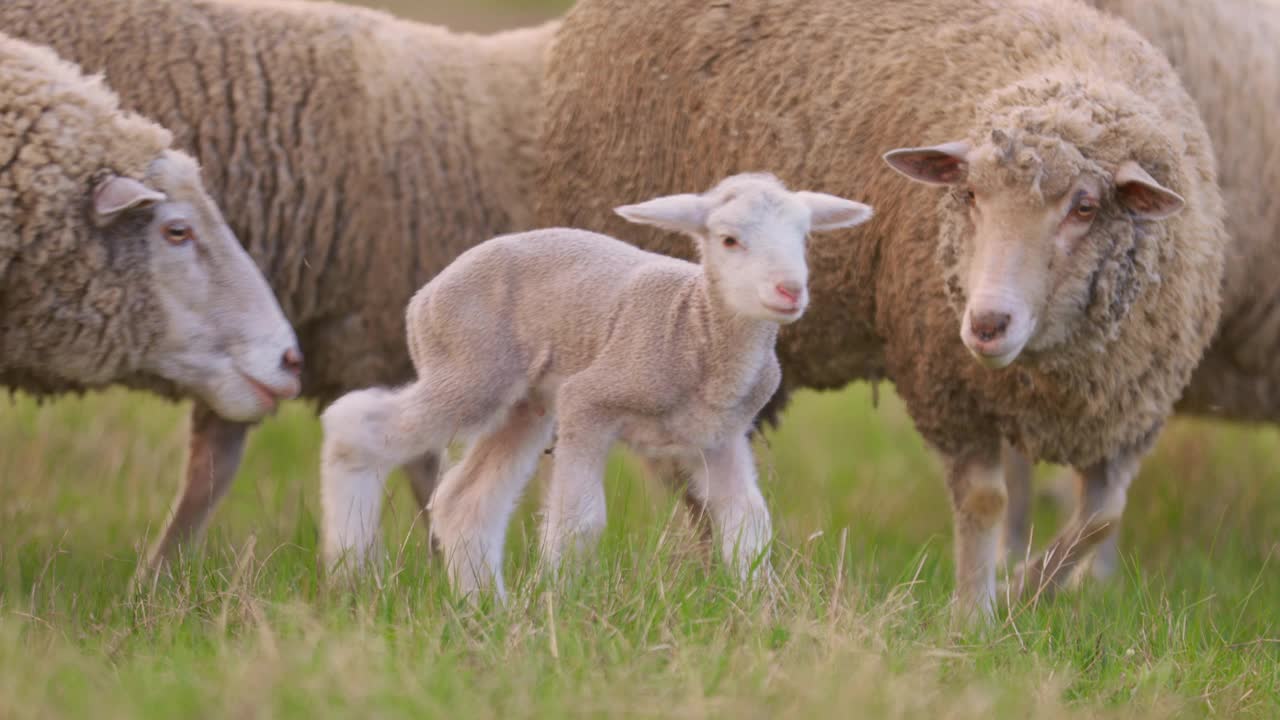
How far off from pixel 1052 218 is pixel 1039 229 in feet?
0.16

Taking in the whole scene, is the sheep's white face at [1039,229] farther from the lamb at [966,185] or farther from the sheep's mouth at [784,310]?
the sheep's mouth at [784,310]

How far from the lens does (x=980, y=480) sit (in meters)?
4.89

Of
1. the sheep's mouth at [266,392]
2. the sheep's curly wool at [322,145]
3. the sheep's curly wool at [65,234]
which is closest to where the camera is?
the sheep's curly wool at [65,234]

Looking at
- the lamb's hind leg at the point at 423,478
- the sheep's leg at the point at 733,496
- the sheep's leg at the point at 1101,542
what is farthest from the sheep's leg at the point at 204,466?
the sheep's leg at the point at 1101,542

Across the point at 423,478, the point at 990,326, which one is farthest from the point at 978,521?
the point at 423,478

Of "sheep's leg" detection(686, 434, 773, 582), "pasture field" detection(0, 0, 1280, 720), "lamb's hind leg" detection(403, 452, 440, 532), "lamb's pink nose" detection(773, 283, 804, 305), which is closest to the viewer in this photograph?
"pasture field" detection(0, 0, 1280, 720)

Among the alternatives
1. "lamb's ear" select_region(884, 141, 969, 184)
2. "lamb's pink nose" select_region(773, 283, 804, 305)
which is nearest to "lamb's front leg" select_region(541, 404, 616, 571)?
"lamb's pink nose" select_region(773, 283, 804, 305)

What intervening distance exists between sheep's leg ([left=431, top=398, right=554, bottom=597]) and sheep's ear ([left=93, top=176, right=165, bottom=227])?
3.58 ft

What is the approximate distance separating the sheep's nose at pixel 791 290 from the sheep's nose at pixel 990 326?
0.69m

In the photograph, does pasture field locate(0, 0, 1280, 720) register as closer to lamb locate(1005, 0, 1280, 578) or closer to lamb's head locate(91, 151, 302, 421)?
lamb's head locate(91, 151, 302, 421)

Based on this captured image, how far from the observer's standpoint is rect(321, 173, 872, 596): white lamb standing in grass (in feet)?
12.2

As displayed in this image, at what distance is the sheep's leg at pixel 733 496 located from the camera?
3.84m

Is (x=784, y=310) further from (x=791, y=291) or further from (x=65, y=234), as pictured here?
(x=65, y=234)

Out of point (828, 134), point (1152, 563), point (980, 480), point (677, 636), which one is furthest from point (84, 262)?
point (1152, 563)
